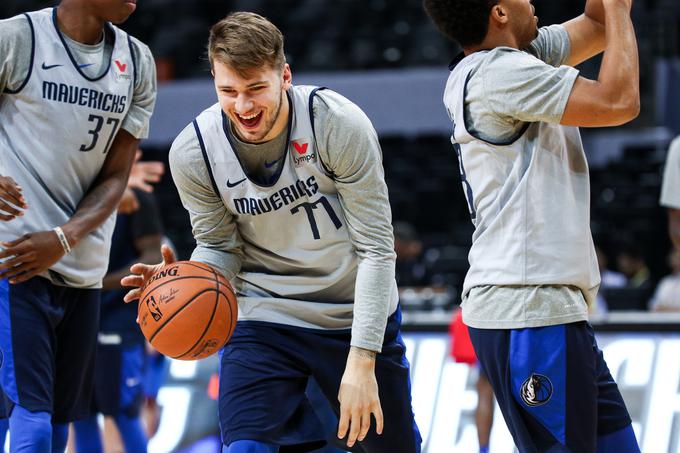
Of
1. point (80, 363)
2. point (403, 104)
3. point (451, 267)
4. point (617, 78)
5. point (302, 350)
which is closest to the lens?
point (617, 78)

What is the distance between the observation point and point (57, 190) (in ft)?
13.1

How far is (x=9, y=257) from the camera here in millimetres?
3795

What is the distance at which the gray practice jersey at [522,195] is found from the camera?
310cm

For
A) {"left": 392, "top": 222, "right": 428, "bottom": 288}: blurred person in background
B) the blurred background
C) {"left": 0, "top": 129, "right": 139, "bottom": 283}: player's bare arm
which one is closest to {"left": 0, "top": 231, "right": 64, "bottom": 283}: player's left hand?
{"left": 0, "top": 129, "right": 139, "bottom": 283}: player's bare arm

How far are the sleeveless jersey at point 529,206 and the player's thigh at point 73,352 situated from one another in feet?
5.38

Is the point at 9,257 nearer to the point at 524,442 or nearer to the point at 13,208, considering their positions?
the point at 13,208

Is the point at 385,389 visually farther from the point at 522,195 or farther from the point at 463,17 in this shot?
the point at 463,17

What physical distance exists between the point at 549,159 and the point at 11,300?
2022 mm

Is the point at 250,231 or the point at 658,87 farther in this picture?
the point at 658,87

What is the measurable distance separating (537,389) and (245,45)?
4.50 ft

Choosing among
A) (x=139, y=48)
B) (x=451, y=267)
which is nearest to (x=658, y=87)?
(x=451, y=267)

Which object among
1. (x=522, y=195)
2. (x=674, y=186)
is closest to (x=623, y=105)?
(x=522, y=195)

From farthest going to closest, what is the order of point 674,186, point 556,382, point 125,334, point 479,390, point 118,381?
point 479,390 → point 125,334 → point 118,381 → point 674,186 → point 556,382

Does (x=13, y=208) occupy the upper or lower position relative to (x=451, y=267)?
upper
